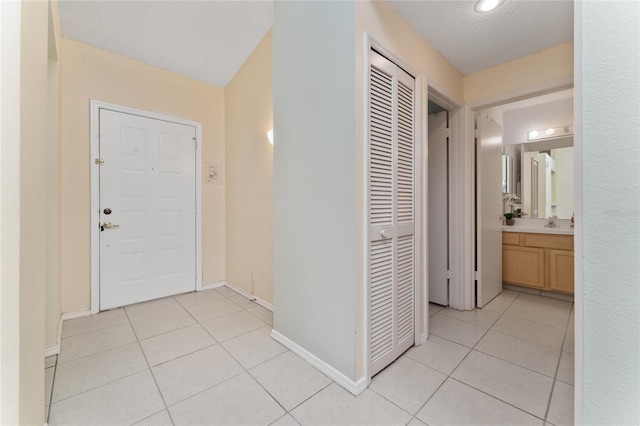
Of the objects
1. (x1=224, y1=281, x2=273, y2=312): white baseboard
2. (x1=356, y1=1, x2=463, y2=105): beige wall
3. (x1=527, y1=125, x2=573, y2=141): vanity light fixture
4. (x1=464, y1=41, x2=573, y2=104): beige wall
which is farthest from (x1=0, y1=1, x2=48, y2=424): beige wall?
(x1=527, y1=125, x2=573, y2=141): vanity light fixture

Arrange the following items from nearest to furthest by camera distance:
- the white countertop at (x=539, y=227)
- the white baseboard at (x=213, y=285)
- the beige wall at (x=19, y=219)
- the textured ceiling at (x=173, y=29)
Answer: the beige wall at (x=19, y=219) < the textured ceiling at (x=173, y=29) < the white countertop at (x=539, y=227) < the white baseboard at (x=213, y=285)

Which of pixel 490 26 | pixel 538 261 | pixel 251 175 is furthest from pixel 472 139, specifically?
pixel 251 175

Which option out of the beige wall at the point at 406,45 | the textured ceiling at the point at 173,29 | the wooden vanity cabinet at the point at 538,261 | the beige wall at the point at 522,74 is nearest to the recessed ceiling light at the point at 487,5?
the beige wall at the point at 406,45

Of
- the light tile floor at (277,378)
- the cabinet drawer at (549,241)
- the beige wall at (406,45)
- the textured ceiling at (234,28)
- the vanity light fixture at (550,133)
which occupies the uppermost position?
the textured ceiling at (234,28)

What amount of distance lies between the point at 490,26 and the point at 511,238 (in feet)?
Answer: 8.21

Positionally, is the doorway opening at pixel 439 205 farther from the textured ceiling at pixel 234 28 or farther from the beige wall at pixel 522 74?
the textured ceiling at pixel 234 28

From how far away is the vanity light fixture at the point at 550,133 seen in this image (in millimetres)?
3336

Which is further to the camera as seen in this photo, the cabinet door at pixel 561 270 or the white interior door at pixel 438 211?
the cabinet door at pixel 561 270

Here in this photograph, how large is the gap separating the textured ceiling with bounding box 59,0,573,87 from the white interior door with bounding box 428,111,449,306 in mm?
639

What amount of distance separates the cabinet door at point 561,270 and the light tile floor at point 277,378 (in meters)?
0.61

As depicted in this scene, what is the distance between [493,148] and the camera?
10.2ft

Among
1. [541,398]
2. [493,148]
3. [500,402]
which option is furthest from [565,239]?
[500,402]

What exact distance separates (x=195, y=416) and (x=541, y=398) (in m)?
1.94

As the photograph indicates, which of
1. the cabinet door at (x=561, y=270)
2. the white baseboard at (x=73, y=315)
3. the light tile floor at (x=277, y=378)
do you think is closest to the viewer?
the light tile floor at (x=277, y=378)
